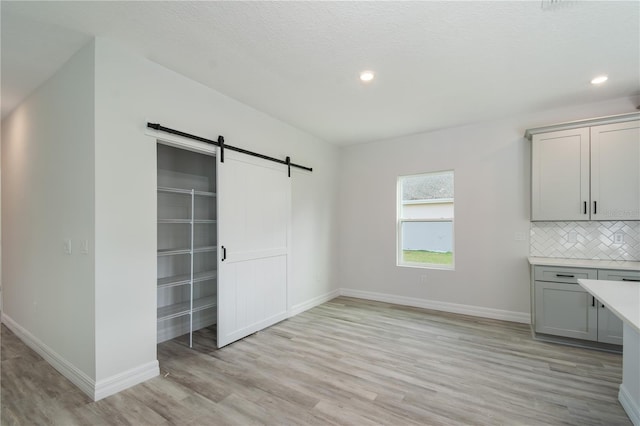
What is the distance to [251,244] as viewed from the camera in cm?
355

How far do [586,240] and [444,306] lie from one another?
1.96 m

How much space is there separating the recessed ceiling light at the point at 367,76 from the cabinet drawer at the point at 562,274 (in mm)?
2879

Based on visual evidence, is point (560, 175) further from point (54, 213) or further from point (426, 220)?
point (54, 213)

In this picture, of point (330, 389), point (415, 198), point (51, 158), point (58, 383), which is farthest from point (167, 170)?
point (415, 198)

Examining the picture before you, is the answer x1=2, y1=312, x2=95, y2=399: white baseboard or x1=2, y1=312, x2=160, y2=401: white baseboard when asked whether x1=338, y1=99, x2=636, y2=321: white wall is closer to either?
x1=2, y1=312, x2=160, y2=401: white baseboard

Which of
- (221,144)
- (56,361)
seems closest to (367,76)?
(221,144)

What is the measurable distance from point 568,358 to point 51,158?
544 cm

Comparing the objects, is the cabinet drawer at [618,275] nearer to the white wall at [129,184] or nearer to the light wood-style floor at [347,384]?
the light wood-style floor at [347,384]

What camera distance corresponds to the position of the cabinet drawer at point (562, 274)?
3.13 metres

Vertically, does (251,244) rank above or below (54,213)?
below

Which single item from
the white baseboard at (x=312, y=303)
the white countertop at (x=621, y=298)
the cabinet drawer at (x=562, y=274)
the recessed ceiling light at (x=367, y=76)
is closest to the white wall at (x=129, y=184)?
Result: the recessed ceiling light at (x=367, y=76)

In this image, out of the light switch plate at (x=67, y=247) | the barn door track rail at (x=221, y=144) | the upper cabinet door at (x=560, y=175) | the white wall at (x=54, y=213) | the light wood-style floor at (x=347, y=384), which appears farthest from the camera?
the upper cabinet door at (x=560, y=175)

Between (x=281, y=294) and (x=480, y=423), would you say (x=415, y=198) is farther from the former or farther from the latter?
(x=480, y=423)

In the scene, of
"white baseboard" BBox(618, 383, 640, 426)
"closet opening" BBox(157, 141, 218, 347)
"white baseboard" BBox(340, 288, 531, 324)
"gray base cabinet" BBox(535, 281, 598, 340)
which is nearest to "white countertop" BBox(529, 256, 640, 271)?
"gray base cabinet" BBox(535, 281, 598, 340)
